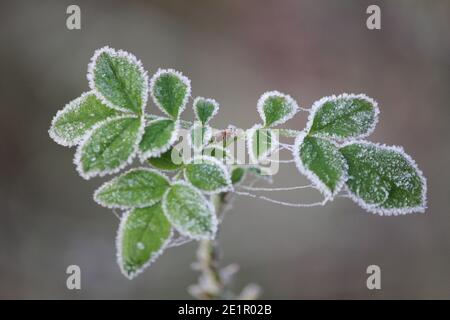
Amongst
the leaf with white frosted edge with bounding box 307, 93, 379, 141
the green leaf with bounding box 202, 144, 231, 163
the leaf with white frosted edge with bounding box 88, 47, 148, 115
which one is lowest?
the green leaf with bounding box 202, 144, 231, 163

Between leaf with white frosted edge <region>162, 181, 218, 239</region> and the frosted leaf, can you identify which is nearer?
leaf with white frosted edge <region>162, 181, 218, 239</region>

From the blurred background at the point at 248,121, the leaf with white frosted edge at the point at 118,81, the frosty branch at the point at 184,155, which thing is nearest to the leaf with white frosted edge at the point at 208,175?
the frosty branch at the point at 184,155

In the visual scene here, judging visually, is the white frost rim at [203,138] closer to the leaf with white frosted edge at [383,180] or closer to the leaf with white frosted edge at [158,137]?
the leaf with white frosted edge at [158,137]

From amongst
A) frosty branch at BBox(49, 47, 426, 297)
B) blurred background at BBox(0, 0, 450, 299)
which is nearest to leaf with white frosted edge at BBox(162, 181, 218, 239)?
frosty branch at BBox(49, 47, 426, 297)

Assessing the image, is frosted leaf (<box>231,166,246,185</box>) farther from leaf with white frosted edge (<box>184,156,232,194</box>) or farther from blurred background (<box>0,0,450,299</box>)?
blurred background (<box>0,0,450,299</box>)

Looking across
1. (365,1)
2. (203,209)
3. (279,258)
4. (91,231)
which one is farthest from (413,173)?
(365,1)

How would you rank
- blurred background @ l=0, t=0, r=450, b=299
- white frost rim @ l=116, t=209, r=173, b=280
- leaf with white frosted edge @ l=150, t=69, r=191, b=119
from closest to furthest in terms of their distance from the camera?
1. white frost rim @ l=116, t=209, r=173, b=280
2. leaf with white frosted edge @ l=150, t=69, r=191, b=119
3. blurred background @ l=0, t=0, r=450, b=299
